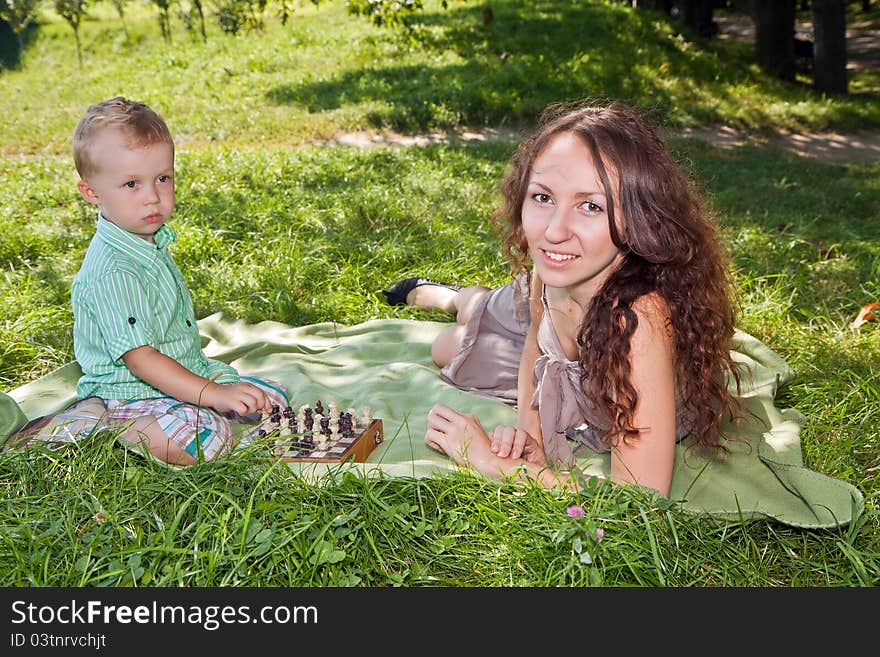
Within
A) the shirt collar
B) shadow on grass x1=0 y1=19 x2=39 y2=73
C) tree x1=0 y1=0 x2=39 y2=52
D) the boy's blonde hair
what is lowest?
the shirt collar

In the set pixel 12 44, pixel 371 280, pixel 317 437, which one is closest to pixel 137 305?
pixel 317 437

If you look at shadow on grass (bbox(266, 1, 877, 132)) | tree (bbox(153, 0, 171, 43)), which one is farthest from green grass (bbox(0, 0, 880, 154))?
tree (bbox(153, 0, 171, 43))

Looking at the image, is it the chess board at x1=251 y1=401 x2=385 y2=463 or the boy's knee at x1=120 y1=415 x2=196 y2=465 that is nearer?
the chess board at x1=251 y1=401 x2=385 y2=463

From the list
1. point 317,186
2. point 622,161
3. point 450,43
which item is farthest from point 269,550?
point 450,43

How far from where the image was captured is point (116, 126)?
124 inches

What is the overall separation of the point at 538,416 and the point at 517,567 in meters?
0.90

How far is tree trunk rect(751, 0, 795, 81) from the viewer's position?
44.0 feet

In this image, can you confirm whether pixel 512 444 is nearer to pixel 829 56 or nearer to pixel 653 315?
pixel 653 315

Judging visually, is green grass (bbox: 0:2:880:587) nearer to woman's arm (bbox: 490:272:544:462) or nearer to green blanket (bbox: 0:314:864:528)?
green blanket (bbox: 0:314:864:528)

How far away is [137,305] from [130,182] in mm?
455

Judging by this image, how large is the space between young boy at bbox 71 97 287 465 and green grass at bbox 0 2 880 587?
309 mm

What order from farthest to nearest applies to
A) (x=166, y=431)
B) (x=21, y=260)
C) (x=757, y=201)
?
1. (x=757, y=201)
2. (x=21, y=260)
3. (x=166, y=431)

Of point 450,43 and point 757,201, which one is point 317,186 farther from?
point 450,43

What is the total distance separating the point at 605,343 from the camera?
2.73 m
